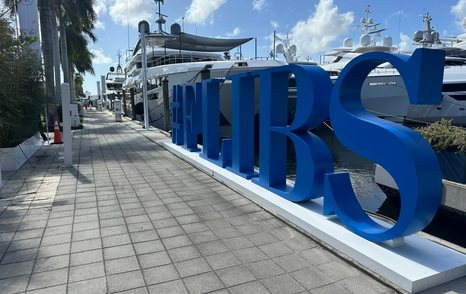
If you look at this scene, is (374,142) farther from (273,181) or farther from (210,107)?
(210,107)

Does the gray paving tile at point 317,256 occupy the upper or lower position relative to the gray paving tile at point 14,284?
upper

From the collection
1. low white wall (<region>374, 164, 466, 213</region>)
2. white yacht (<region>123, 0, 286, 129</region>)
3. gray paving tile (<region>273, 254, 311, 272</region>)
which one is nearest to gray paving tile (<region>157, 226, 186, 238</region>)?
gray paving tile (<region>273, 254, 311, 272</region>)

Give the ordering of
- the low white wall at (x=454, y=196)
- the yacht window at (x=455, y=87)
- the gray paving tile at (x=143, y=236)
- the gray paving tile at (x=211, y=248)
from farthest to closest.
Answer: the yacht window at (x=455, y=87) → the low white wall at (x=454, y=196) → the gray paving tile at (x=143, y=236) → the gray paving tile at (x=211, y=248)

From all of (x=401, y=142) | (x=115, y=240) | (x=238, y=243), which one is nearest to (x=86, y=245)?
(x=115, y=240)

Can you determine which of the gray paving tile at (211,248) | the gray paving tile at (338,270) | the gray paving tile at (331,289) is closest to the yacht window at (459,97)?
the gray paving tile at (338,270)

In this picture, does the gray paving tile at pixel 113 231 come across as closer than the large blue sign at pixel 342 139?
No

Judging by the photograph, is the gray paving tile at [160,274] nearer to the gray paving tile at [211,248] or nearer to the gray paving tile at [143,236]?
the gray paving tile at [211,248]

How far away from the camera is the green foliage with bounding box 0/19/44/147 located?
765cm

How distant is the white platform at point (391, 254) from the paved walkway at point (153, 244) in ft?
0.44

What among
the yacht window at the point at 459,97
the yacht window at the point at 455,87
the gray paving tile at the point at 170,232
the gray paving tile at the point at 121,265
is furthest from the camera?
the yacht window at the point at 455,87

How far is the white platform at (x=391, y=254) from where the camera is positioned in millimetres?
3119

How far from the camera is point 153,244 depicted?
13.4 ft

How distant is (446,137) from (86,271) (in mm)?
6114

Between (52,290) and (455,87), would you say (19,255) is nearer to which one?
(52,290)
